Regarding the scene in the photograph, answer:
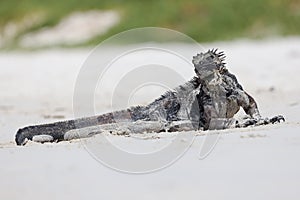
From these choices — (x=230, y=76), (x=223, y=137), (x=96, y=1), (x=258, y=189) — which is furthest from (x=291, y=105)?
(x=96, y=1)

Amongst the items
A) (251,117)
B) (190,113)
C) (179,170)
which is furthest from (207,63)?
(179,170)

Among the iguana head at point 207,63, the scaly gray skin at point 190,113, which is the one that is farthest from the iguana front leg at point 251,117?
the iguana head at point 207,63

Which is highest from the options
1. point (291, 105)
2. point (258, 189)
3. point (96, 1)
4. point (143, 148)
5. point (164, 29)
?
point (96, 1)

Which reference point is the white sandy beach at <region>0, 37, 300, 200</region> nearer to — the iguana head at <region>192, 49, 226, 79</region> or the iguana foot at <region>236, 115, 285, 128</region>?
the iguana foot at <region>236, 115, 285, 128</region>

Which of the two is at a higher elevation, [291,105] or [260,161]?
[291,105]

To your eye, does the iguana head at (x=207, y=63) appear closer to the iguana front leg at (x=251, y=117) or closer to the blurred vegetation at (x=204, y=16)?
the iguana front leg at (x=251, y=117)

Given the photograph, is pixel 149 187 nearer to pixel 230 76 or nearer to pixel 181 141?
pixel 181 141
